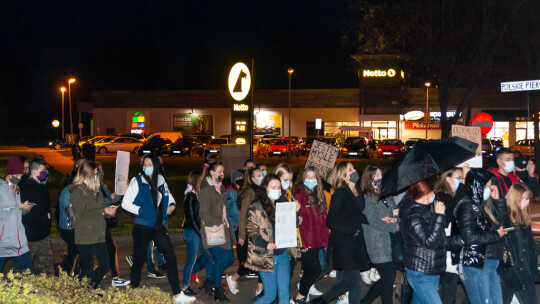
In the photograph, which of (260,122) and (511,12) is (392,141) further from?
(511,12)

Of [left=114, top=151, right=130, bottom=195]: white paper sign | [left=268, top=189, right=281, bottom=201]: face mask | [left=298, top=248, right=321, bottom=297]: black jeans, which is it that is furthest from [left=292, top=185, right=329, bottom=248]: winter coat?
[left=114, top=151, right=130, bottom=195]: white paper sign

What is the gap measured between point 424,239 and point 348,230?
1562 mm

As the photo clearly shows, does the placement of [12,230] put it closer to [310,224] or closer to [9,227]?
[9,227]

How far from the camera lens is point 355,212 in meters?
7.00

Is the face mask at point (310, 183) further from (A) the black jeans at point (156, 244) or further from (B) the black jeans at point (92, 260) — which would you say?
(B) the black jeans at point (92, 260)

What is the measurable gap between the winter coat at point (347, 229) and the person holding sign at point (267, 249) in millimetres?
626

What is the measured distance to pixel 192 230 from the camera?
8336 millimetres

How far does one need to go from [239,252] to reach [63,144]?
5356 cm

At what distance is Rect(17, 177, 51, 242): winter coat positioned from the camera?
7.85 metres

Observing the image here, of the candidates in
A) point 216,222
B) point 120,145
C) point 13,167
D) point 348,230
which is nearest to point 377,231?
point 348,230

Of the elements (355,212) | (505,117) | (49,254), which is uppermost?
(505,117)

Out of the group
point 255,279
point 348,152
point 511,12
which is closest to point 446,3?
point 511,12

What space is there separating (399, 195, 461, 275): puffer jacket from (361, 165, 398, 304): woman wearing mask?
1281 millimetres

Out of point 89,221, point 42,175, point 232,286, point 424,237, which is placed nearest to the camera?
point 424,237
